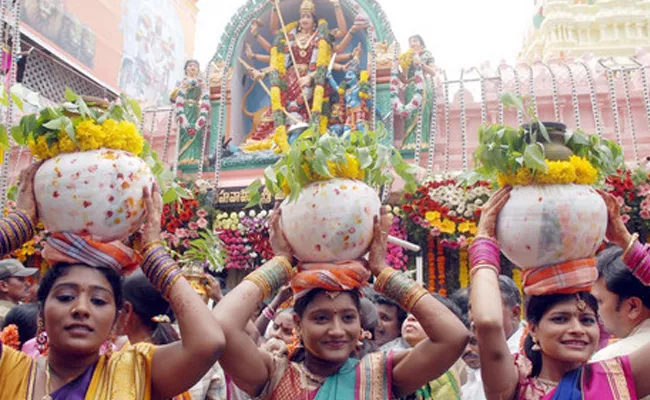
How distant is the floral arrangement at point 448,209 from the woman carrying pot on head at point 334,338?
4288 mm

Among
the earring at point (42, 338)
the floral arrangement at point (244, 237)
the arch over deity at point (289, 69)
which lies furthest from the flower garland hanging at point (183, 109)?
the earring at point (42, 338)

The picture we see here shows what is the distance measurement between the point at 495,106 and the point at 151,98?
19859 mm

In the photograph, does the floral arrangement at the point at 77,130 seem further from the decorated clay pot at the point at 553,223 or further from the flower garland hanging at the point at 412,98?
the flower garland hanging at the point at 412,98

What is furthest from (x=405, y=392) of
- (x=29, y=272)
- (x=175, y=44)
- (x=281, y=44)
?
(x=175, y=44)

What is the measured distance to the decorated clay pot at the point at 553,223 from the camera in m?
2.16

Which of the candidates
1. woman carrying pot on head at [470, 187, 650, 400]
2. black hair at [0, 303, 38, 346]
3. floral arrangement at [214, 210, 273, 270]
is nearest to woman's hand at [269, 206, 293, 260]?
woman carrying pot on head at [470, 187, 650, 400]

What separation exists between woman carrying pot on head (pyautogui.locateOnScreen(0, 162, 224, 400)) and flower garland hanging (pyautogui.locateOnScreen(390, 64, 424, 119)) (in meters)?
7.10

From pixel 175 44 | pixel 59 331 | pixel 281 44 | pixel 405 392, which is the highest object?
pixel 175 44

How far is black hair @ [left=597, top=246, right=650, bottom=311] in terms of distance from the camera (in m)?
2.59

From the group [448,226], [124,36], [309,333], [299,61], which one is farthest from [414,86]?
[124,36]

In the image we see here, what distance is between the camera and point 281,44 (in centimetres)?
1042

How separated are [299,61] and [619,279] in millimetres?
8356

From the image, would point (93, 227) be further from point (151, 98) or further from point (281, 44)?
point (151, 98)

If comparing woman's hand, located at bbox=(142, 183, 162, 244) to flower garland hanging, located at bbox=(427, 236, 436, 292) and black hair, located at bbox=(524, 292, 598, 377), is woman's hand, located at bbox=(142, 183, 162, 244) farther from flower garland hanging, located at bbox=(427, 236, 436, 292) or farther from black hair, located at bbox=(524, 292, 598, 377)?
flower garland hanging, located at bbox=(427, 236, 436, 292)
